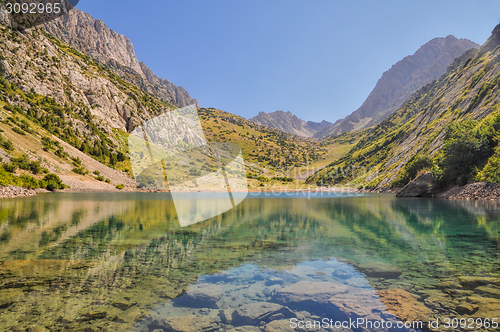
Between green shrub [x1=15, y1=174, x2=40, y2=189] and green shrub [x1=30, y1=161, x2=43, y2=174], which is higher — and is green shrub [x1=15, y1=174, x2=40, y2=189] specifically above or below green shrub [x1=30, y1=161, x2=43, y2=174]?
below

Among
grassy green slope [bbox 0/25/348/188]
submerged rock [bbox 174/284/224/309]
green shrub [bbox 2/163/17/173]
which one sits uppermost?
grassy green slope [bbox 0/25/348/188]

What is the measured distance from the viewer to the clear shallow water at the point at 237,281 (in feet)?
22.6

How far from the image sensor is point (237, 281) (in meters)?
9.87

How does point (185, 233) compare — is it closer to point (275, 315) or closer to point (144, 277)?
point (144, 277)

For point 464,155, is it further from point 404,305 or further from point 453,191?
point 404,305

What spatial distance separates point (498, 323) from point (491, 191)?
178ft

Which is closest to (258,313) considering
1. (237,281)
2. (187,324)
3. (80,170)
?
(187,324)

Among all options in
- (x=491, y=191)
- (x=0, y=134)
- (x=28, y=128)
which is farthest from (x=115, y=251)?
(x=28, y=128)

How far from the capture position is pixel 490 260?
39.0 feet

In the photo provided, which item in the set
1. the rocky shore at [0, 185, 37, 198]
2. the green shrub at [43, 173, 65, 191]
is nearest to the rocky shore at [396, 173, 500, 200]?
the rocky shore at [0, 185, 37, 198]

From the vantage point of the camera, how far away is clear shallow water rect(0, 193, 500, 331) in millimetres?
6898

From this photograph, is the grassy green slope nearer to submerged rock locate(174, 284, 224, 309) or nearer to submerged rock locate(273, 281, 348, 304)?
submerged rock locate(174, 284, 224, 309)

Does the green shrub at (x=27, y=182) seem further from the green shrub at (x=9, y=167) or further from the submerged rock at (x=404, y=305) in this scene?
the submerged rock at (x=404, y=305)

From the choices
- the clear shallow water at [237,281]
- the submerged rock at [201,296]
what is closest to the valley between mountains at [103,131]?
the clear shallow water at [237,281]
